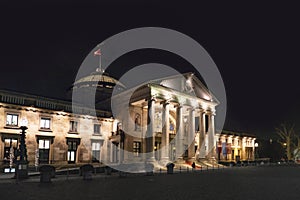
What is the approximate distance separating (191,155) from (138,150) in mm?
9072

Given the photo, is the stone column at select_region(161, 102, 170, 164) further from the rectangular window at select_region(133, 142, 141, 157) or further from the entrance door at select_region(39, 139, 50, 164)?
the entrance door at select_region(39, 139, 50, 164)

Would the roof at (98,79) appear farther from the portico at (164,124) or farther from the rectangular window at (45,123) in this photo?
the rectangular window at (45,123)

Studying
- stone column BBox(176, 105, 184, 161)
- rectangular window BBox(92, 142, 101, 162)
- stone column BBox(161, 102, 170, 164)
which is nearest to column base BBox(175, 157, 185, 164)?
stone column BBox(176, 105, 184, 161)

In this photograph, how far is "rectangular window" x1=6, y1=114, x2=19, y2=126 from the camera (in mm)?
34031

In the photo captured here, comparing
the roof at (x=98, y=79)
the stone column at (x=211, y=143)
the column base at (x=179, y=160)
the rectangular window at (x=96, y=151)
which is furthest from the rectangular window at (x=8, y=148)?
the stone column at (x=211, y=143)

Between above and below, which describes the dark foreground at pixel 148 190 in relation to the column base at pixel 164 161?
above

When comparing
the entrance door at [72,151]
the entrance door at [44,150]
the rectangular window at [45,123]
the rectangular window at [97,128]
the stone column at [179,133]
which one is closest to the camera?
the entrance door at [44,150]

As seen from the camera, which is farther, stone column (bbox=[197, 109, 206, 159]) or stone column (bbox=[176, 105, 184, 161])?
stone column (bbox=[197, 109, 206, 159])

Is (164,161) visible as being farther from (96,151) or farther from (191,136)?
(96,151)

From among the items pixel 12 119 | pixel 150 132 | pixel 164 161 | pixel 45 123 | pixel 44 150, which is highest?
pixel 12 119

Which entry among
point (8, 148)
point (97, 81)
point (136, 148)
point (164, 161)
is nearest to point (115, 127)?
point (136, 148)

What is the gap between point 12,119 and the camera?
3447 centimetres

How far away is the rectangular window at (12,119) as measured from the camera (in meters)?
34.0

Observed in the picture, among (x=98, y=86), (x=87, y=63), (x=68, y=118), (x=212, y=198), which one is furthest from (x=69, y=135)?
(x=87, y=63)
